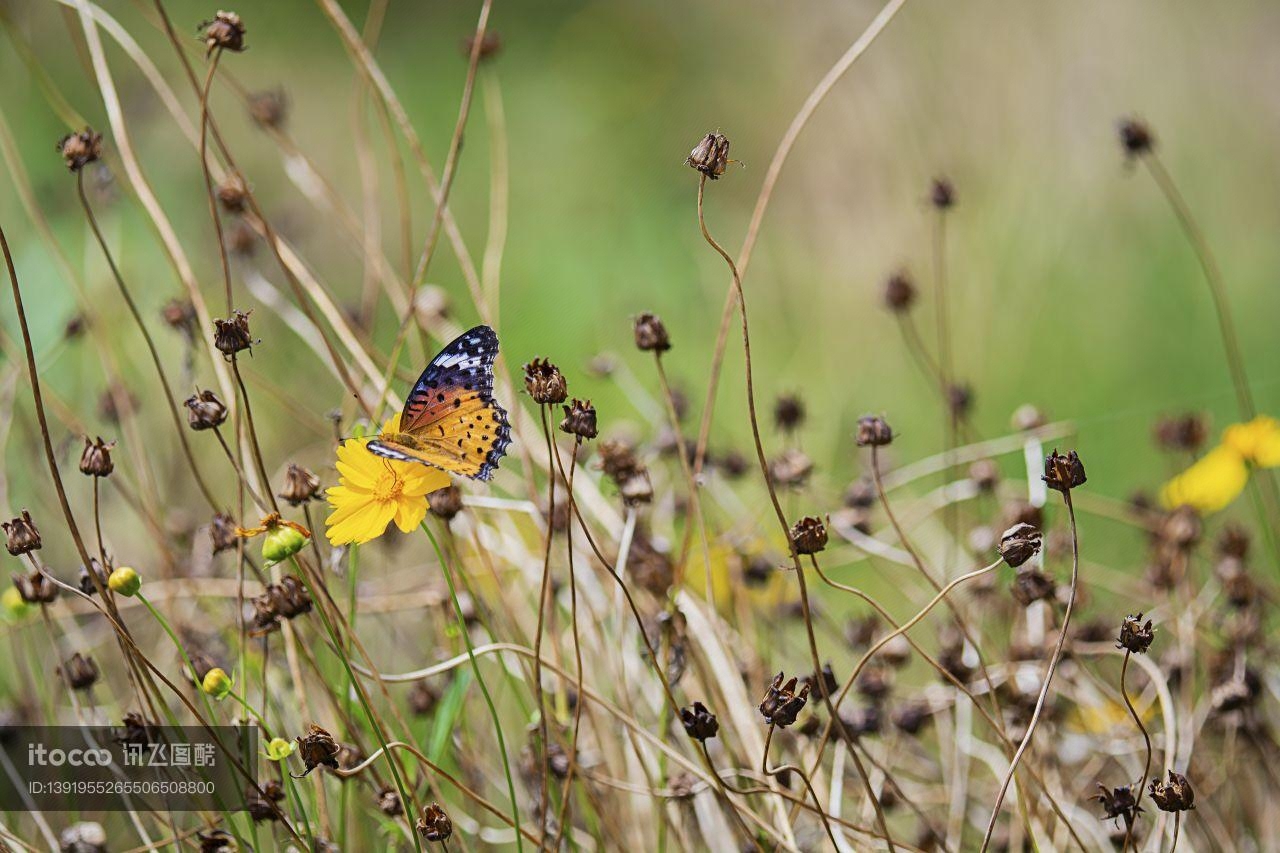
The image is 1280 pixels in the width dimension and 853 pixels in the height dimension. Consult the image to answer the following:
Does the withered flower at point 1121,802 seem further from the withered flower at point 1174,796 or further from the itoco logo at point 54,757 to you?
the itoco logo at point 54,757

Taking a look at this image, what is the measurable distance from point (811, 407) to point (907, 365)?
20 cm

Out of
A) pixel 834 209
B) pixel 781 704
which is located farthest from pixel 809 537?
pixel 834 209

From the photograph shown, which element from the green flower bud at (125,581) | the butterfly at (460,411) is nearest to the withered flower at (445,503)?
the butterfly at (460,411)

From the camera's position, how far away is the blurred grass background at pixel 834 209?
1816 millimetres

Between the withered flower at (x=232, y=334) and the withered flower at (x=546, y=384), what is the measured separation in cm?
17

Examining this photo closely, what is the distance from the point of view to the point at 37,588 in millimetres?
766

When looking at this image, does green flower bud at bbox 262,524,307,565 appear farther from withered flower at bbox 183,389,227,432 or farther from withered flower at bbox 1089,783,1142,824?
withered flower at bbox 1089,783,1142,824

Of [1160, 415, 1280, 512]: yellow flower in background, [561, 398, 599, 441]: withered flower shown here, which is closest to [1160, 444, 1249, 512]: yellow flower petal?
[1160, 415, 1280, 512]: yellow flower in background

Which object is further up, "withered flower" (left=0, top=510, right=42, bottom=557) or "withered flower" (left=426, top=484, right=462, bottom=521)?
"withered flower" (left=0, top=510, right=42, bottom=557)

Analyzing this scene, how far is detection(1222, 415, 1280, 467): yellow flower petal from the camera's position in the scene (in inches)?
44.8

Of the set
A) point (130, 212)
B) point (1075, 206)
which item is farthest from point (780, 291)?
point (130, 212)

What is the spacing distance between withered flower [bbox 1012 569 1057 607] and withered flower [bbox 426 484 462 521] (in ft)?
1.19

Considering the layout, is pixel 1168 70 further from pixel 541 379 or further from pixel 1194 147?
pixel 541 379

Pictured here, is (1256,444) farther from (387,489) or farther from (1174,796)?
(387,489)
